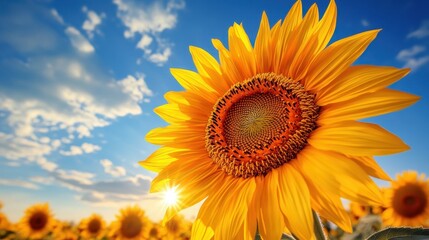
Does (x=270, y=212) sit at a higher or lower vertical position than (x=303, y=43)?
lower

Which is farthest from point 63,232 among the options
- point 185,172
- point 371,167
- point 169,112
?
point 371,167

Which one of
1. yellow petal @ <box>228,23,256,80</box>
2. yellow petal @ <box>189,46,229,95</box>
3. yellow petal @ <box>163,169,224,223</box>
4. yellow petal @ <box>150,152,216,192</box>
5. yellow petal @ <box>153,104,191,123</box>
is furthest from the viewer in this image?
yellow petal @ <box>153,104,191,123</box>

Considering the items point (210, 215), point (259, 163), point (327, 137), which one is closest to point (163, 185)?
point (210, 215)

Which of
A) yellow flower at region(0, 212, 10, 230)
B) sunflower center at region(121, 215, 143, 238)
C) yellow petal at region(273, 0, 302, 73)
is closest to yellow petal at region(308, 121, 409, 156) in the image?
yellow petal at region(273, 0, 302, 73)

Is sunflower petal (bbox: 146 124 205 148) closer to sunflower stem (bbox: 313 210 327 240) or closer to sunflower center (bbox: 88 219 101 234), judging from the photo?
sunflower stem (bbox: 313 210 327 240)

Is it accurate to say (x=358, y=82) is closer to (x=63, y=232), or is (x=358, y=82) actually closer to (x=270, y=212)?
(x=270, y=212)

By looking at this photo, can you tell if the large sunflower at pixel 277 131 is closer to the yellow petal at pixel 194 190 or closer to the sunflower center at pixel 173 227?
the yellow petal at pixel 194 190
